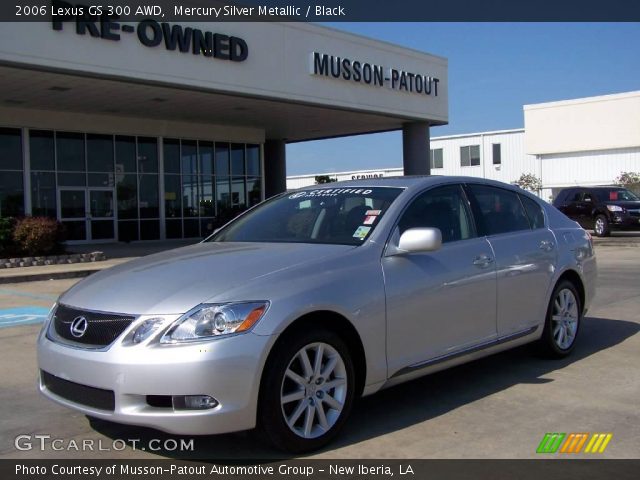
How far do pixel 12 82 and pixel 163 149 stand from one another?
8.76m

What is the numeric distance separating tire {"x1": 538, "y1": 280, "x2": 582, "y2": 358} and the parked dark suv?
19.1 metres

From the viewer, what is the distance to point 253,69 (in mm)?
20625

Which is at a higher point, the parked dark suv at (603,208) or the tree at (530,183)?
the tree at (530,183)

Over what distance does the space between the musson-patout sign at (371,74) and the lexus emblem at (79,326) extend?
19.2 meters

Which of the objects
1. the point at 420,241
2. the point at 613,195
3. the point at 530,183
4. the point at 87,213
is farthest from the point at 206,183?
the point at 530,183

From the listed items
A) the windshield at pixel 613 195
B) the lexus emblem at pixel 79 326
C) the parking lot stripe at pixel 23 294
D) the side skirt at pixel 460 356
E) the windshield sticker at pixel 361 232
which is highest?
the windshield at pixel 613 195

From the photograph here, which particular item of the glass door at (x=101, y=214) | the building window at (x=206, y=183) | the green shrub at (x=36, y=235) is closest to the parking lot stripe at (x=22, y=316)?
the green shrub at (x=36, y=235)

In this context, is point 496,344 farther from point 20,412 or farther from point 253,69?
point 253,69

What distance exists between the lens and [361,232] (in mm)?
4738

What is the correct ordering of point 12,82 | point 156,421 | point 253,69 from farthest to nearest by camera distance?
point 253,69 < point 12,82 < point 156,421

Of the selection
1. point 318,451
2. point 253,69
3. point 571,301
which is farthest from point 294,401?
point 253,69

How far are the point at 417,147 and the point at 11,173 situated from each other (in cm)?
1512

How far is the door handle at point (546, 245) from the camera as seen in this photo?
19.7 ft

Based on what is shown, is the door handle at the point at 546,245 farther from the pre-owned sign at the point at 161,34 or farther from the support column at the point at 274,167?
the support column at the point at 274,167
